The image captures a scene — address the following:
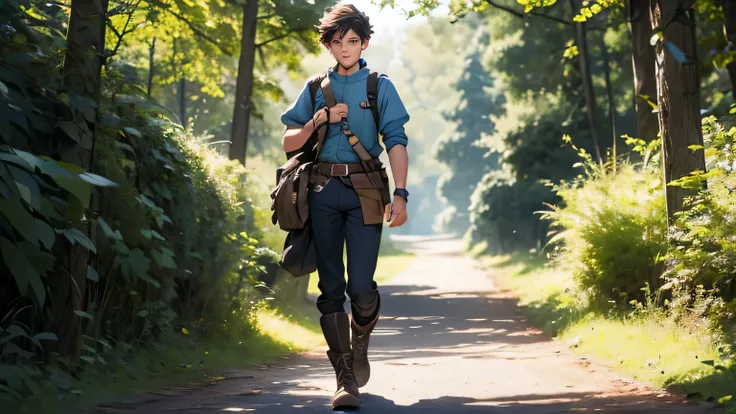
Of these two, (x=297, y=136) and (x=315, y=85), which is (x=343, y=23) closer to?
(x=315, y=85)

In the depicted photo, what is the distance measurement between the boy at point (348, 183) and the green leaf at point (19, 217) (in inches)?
76.8

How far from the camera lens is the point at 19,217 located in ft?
18.1

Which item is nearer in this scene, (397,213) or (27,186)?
(27,186)

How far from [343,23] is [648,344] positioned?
477cm

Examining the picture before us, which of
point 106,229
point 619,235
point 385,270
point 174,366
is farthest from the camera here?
point 385,270

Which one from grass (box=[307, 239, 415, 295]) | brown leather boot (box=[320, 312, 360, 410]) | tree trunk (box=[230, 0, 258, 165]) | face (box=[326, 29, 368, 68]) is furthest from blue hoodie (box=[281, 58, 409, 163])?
grass (box=[307, 239, 415, 295])

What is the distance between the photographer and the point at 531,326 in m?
16.5

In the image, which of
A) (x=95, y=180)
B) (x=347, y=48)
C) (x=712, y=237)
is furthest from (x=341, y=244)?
(x=712, y=237)

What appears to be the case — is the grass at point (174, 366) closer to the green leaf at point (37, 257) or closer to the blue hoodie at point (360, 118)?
the green leaf at point (37, 257)

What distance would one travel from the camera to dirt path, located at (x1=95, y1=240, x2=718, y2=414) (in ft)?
22.0

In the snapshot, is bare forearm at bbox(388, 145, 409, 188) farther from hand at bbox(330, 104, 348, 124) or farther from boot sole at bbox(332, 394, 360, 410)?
boot sole at bbox(332, 394, 360, 410)

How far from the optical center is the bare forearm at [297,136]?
6793 millimetres

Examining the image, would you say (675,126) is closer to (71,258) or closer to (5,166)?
(71,258)

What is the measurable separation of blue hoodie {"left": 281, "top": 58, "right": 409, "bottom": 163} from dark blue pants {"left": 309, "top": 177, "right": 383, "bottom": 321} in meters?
0.21
